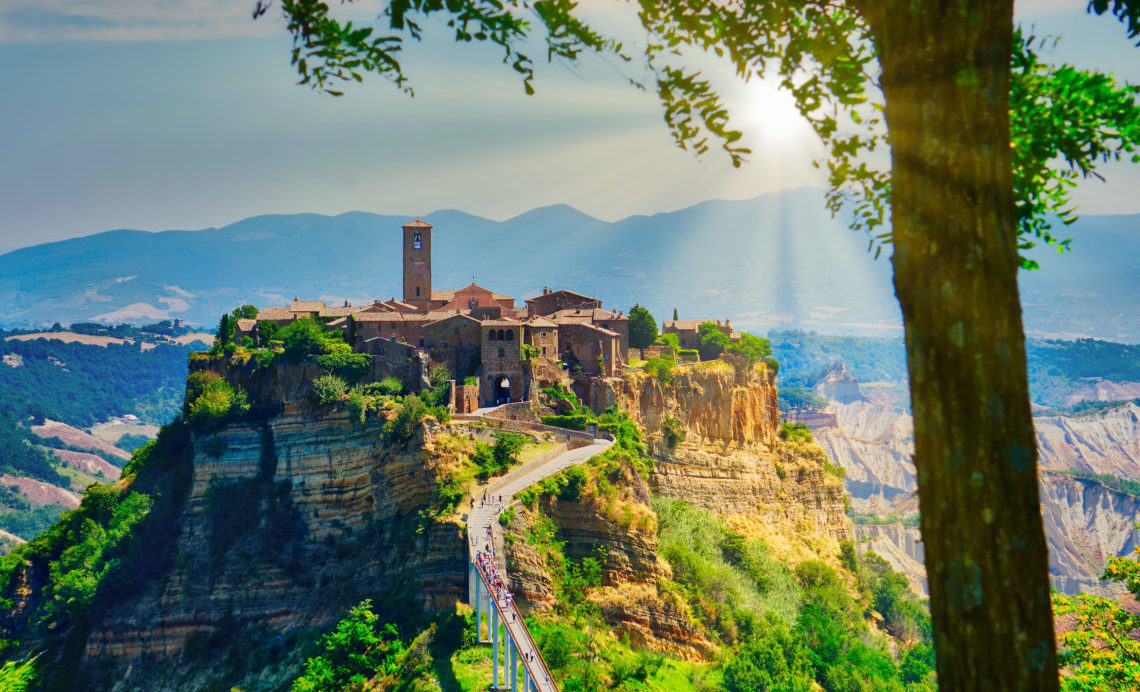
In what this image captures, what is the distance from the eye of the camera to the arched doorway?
44.2m

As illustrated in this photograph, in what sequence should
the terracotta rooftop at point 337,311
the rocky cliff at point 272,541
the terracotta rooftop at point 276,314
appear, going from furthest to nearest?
the terracotta rooftop at point 276,314 → the terracotta rooftop at point 337,311 → the rocky cliff at point 272,541

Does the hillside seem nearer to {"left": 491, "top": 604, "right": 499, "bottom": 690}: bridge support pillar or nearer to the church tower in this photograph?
{"left": 491, "top": 604, "right": 499, "bottom": 690}: bridge support pillar

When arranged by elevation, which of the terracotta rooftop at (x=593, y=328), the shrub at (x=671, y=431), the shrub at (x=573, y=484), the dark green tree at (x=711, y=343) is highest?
the terracotta rooftop at (x=593, y=328)

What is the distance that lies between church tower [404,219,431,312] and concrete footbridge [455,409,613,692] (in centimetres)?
1429

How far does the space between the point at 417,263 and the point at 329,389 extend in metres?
13.7

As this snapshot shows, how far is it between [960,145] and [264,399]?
45.2 metres

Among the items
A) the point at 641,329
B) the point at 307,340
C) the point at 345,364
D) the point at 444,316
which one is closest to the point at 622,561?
the point at 444,316

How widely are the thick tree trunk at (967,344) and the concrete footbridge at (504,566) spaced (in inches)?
779

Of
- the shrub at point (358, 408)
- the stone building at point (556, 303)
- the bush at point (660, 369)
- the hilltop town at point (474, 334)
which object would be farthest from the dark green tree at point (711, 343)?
the shrub at point (358, 408)

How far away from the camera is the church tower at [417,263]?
179ft

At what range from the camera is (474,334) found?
1781 inches

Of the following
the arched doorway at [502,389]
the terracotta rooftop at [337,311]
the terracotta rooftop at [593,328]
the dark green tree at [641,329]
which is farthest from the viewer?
the dark green tree at [641,329]

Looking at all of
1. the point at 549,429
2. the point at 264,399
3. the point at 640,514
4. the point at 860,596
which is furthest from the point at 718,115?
the point at 860,596

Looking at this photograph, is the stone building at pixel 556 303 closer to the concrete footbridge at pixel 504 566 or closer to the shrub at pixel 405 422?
the concrete footbridge at pixel 504 566
